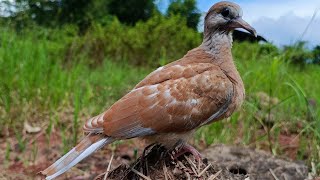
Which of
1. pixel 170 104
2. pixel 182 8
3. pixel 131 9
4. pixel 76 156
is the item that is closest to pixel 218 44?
pixel 170 104

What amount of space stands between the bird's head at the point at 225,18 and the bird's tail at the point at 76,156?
1085mm

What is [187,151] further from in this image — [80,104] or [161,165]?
[80,104]

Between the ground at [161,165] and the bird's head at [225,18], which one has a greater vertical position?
the bird's head at [225,18]

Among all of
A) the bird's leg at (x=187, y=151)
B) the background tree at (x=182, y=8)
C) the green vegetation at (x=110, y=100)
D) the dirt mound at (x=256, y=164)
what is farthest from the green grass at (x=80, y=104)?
the background tree at (x=182, y=8)

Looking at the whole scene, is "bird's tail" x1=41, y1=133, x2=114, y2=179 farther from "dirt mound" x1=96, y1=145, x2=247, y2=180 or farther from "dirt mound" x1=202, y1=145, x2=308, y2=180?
"dirt mound" x1=202, y1=145, x2=308, y2=180

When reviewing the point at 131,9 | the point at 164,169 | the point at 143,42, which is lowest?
the point at 143,42

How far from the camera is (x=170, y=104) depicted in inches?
137

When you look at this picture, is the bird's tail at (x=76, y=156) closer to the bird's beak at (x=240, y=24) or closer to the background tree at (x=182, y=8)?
the bird's beak at (x=240, y=24)

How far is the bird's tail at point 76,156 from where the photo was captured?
331cm

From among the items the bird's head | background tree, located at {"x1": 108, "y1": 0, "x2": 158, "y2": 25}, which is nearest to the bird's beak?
the bird's head

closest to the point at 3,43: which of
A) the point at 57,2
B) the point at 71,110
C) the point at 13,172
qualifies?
the point at 71,110

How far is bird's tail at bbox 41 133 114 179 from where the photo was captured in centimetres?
331

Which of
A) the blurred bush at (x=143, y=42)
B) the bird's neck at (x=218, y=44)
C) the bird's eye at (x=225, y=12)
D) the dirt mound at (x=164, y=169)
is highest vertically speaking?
the bird's eye at (x=225, y=12)

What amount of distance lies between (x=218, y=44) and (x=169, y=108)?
0.68 m
